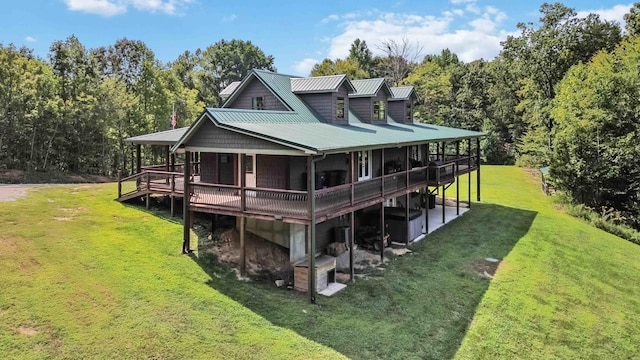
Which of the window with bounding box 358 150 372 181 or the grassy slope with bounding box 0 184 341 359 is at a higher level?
the window with bounding box 358 150 372 181

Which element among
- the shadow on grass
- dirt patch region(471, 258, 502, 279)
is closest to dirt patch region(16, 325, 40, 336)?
the shadow on grass

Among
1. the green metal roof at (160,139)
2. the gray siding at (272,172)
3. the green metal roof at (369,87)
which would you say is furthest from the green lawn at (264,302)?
the green metal roof at (369,87)

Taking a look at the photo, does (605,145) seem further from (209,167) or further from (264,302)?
(264,302)

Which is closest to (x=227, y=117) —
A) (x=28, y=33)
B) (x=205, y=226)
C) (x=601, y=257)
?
(x=205, y=226)

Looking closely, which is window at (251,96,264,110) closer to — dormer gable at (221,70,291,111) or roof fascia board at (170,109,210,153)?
dormer gable at (221,70,291,111)

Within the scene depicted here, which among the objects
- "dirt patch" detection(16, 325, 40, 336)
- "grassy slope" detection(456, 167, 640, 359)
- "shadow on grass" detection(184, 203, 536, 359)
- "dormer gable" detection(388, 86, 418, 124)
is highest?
"dormer gable" detection(388, 86, 418, 124)

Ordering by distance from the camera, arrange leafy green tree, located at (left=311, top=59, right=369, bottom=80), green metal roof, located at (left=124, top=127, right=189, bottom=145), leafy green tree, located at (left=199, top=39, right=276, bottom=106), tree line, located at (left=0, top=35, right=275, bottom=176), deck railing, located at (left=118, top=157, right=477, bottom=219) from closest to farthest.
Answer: deck railing, located at (left=118, top=157, right=477, bottom=219) < green metal roof, located at (left=124, top=127, right=189, bottom=145) < tree line, located at (left=0, top=35, right=275, bottom=176) < leafy green tree, located at (left=311, top=59, right=369, bottom=80) < leafy green tree, located at (left=199, top=39, right=276, bottom=106)

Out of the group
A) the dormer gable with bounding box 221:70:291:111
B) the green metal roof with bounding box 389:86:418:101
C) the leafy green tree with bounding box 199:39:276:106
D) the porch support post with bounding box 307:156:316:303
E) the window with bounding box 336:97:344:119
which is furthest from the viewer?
the leafy green tree with bounding box 199:39:276:106
